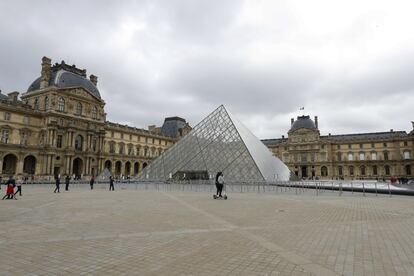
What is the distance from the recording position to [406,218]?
27.6ft

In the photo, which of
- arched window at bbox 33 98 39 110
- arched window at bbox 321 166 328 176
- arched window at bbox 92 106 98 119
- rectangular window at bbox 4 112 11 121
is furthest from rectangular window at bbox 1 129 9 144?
arched window at bbox 321 166 328 176

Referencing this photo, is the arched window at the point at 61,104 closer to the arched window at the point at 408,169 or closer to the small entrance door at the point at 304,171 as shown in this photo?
the small entrance door at the point at 304,171

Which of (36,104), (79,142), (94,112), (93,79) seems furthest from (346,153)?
(36,104)

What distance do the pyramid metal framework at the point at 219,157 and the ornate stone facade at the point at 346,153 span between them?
4349 centimetres

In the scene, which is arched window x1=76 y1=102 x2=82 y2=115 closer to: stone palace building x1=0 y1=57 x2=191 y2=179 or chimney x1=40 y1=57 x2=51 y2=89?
stone palace building x1=0 y1=57 x2=191 y2=179

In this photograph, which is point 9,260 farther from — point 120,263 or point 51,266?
point 120,263

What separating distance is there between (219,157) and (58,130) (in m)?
28.7

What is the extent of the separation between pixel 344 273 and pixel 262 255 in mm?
1209

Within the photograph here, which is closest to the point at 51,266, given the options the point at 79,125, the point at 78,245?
the point at 78,245

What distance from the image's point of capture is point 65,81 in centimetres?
4638

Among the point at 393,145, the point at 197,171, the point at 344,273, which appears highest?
the point at 393,145

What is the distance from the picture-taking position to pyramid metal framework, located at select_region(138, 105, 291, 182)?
83.9 ft

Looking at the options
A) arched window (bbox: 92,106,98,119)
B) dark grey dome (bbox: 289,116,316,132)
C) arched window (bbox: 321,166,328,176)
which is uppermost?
dark grey dome (bbox: 289,116,316,132)

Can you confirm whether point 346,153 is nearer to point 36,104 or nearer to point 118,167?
point 118,167
